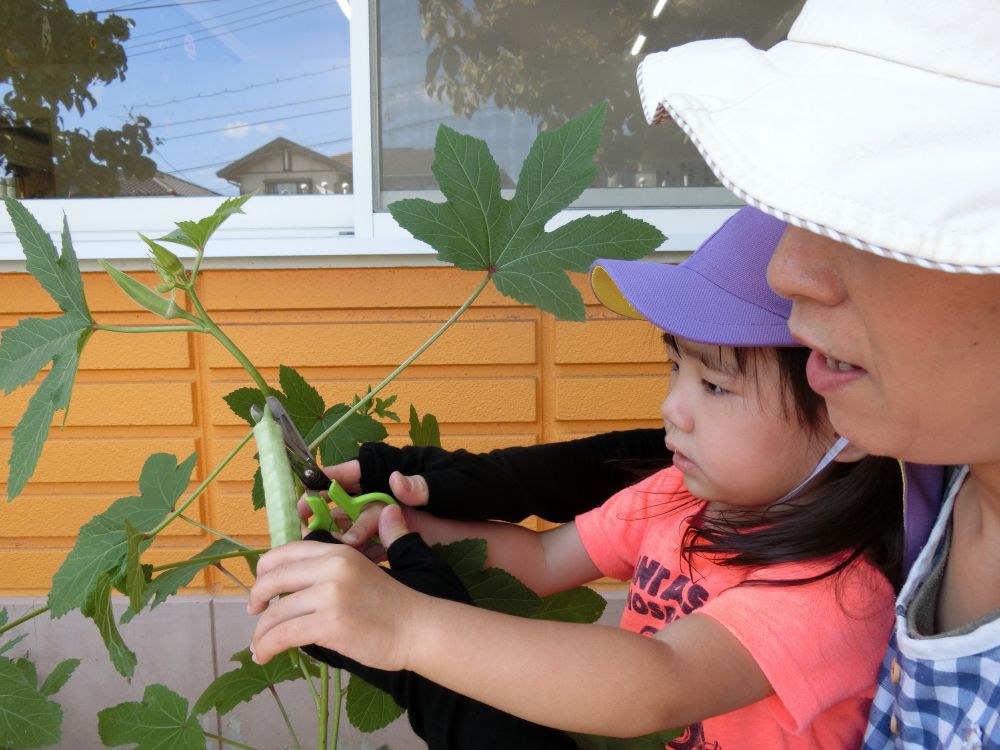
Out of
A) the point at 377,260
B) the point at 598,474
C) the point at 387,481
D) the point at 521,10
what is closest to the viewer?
the point at 387,481

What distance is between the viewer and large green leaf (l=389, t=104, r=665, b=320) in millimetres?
754

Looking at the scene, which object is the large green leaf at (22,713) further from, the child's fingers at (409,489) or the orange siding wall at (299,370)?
the orange siding wall at (299,370)

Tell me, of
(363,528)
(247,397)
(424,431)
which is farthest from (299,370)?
(363,528)

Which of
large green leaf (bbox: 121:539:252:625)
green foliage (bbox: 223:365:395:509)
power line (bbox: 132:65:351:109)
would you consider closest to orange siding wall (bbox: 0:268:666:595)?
power line (bbox: 132:65:351:109)

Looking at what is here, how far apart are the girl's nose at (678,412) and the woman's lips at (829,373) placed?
0.74ft

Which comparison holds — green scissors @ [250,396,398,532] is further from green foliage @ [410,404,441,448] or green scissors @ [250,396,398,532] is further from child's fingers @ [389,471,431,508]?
green foliage @ [410,404,441,448]

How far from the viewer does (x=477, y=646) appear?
0.53 metres

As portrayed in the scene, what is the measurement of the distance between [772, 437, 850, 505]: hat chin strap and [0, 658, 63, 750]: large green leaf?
76 cm

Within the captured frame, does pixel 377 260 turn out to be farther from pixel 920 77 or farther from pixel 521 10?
pixel 920 77

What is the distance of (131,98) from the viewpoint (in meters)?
2.41

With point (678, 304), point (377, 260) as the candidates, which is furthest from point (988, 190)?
point (377, 260)

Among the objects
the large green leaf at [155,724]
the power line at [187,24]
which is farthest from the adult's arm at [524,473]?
the power line at [187,24]

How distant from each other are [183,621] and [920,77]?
2.24 metres

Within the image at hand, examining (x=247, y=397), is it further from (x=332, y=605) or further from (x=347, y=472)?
(x=332, y=605)
